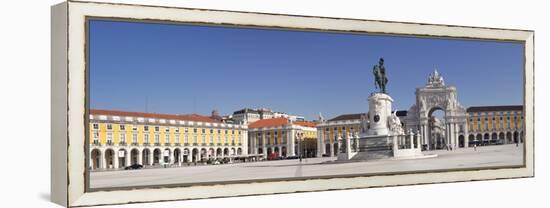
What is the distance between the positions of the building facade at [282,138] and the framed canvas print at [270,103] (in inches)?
1.3

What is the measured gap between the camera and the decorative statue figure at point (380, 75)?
65.8ft

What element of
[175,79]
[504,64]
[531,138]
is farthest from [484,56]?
[175,79]

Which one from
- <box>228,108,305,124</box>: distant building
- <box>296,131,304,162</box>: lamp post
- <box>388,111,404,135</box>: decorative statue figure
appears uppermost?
<box>228,108,305,124</box>: distant building

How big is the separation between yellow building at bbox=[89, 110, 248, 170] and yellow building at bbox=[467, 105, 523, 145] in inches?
260

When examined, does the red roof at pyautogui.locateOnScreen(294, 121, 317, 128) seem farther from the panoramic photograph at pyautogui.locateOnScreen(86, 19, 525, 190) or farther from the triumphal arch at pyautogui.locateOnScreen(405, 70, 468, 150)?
the triumphal arch at pyautogui.locateOnScreen(405, 70, 468, 150)

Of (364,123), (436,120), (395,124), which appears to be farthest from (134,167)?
(436,120)

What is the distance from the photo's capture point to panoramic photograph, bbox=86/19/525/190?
16.8 m

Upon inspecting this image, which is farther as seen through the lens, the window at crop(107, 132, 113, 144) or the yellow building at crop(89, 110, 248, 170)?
the window at crop(107, 132, 113, 144)

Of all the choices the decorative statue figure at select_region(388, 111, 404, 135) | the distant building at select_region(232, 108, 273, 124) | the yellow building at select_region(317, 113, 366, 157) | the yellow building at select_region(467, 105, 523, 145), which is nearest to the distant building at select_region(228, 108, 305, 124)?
the distant building at select_region(232, 108, 273, 124)

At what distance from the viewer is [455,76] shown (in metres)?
21.4

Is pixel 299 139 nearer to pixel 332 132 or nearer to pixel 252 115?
pixel 332 132

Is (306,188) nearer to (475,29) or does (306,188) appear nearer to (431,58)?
(431,58)

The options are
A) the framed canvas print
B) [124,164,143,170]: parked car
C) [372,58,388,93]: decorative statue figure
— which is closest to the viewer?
the framed canvas print

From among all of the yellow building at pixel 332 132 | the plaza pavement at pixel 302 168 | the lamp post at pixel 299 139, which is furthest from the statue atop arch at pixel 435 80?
the lamp post at pixel 299 139
